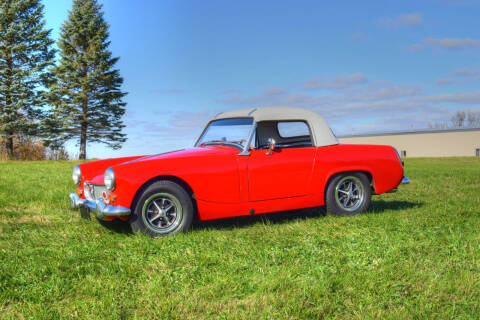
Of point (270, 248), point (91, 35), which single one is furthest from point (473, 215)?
point (91, 35)

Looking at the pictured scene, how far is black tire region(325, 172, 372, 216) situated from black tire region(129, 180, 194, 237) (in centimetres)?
222

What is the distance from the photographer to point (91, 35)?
33500 millimetres

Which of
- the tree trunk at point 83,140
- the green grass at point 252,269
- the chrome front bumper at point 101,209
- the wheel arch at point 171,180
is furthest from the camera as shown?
the tree trunk at point 83,140

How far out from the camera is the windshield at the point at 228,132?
19.7 ft

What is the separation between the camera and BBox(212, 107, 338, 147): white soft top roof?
20.1 feet

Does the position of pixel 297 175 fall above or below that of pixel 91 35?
below

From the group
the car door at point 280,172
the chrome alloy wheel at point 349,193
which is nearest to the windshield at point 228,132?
the car door at point 280,172

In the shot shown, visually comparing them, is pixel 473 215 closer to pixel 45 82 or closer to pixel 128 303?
pixel 128 303

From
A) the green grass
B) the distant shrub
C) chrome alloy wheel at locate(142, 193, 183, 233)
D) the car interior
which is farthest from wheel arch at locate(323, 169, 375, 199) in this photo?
the distant shrub

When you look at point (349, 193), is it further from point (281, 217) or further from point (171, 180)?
point (171, 180)

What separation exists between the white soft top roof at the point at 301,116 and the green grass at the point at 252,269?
122 cm

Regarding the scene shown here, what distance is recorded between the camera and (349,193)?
20.9ft

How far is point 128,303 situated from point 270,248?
178 cm

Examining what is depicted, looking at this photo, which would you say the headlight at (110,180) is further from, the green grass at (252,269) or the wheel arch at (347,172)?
the wheel arch at (347,172)
